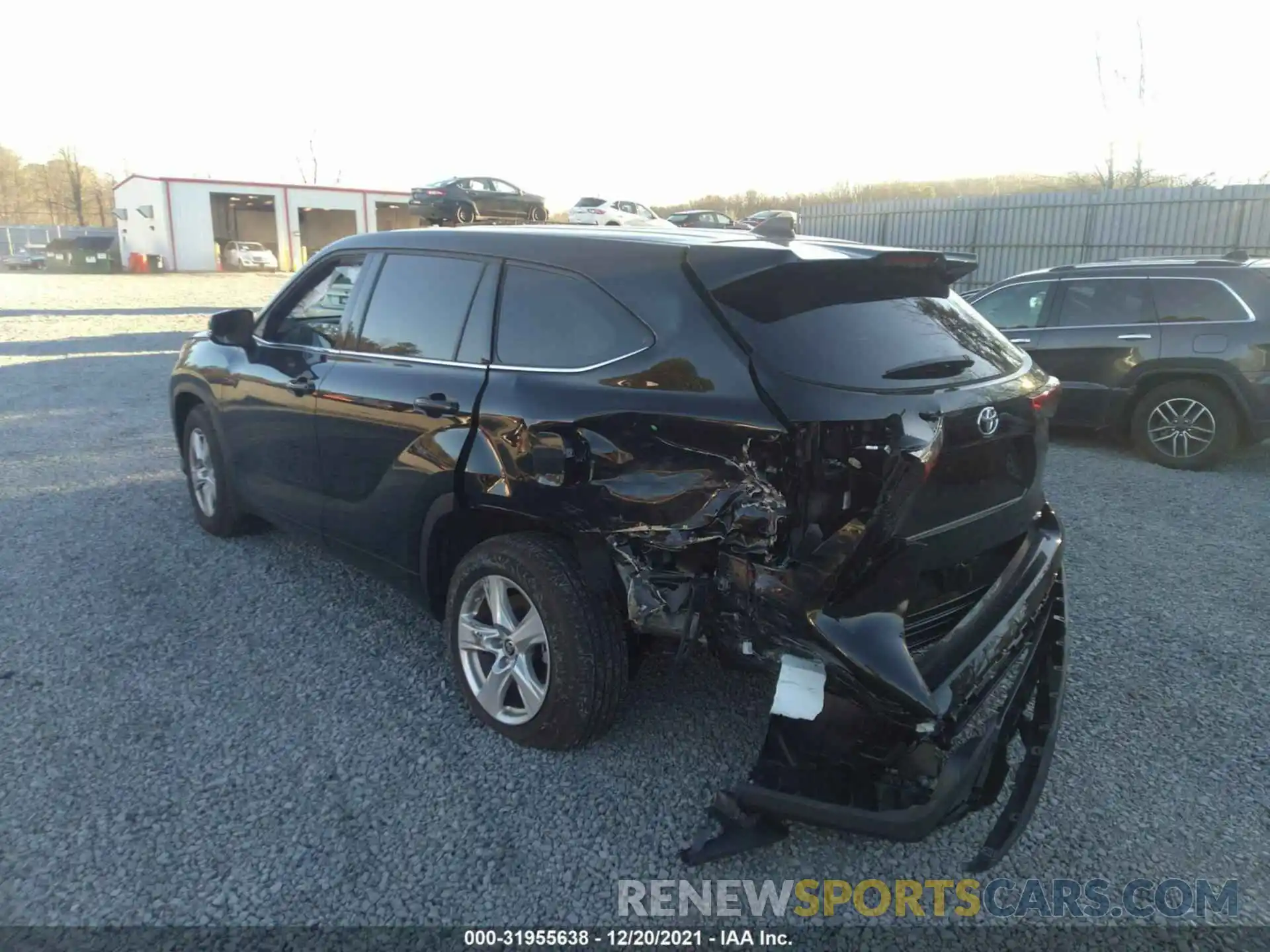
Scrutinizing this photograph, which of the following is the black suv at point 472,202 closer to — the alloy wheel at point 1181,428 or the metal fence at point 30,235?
the alloy wheel at point 1181,428

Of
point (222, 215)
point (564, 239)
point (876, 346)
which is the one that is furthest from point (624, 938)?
point (222, 215)

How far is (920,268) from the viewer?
117 inches

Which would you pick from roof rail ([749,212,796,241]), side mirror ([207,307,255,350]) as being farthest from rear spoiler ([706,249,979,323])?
side mirror ([207,307,255,350])

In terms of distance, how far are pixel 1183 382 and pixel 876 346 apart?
597 cm

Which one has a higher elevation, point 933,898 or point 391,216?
point 391,216

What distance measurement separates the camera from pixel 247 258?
40125 mm

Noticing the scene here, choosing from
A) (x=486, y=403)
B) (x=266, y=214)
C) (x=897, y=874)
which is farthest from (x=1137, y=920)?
(x=266, y=214)

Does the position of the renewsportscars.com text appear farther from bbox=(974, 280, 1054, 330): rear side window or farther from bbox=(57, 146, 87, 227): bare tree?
bbox=(57, 146, 87, 227): bare tree

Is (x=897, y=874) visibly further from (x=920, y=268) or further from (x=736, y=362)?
(x=920, y=268)

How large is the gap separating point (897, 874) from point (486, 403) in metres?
2.03

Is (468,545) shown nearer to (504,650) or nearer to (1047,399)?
(504,650)

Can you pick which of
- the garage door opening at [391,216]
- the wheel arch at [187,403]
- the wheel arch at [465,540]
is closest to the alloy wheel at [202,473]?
the wheel arch at [187,403]

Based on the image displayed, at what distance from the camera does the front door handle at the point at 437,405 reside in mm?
3260

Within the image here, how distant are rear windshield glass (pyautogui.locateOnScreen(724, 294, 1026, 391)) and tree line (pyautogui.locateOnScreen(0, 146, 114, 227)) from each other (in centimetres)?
8142
